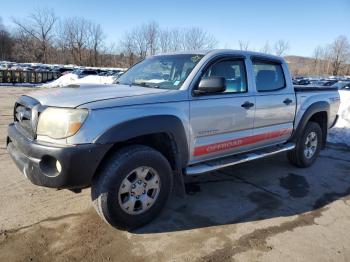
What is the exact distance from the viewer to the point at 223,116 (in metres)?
3.89

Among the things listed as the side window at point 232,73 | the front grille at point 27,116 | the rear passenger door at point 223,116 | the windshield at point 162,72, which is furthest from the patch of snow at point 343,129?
the front grille at point 27,116

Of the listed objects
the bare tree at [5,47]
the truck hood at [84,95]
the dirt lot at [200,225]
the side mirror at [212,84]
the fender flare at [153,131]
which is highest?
→ the bare tree at [5,47]

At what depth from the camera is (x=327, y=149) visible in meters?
7.32

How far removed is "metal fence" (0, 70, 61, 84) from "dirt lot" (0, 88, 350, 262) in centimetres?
2388

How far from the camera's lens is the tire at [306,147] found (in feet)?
18.1

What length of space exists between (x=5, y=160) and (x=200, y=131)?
11.4 ft

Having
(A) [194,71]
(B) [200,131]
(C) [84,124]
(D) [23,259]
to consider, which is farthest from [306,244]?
(D) [23,259]

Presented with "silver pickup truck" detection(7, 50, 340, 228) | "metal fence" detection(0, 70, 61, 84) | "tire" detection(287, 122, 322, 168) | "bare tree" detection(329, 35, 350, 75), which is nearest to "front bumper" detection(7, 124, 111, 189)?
"silver pickup truck" detection(7, 50, 340, 228)

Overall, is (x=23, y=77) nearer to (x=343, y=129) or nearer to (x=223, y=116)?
(x=343, y=129)

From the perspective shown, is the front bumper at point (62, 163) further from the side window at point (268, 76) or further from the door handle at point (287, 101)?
the door handle at point (287, 101)

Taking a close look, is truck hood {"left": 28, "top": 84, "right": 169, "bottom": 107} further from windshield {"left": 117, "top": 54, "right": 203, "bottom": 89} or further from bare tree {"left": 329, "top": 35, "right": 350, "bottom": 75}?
bare tree {"left": 329, "top": 35, "right": 350, "bottom": 75}

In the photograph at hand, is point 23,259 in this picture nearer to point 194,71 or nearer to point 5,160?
point 194,71

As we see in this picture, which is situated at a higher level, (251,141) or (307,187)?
(251,141)

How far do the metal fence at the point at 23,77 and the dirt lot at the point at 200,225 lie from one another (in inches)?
940
